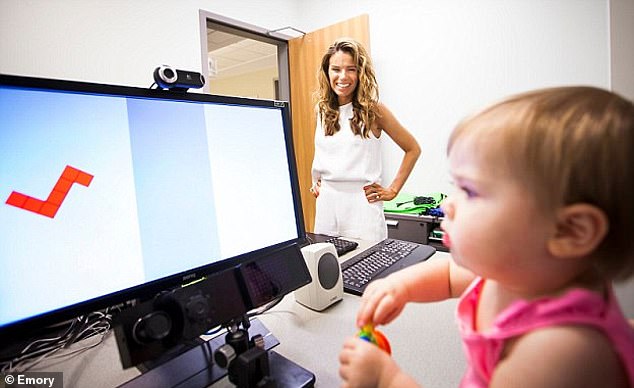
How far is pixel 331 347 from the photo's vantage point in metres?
0.60

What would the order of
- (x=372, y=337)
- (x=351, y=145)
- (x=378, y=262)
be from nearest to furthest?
(x=372, y=337)
(x=378, y=262)
(x=351, y=145)

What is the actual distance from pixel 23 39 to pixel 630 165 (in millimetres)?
2488

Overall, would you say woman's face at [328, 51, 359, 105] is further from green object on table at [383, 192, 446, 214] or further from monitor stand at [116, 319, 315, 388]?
monitor stand at [116, 319, 315, 388]

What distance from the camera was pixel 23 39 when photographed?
6.04ft

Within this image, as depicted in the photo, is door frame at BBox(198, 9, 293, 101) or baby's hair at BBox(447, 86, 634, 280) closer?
baby's hair at BBox(447, 86, 634, 280)

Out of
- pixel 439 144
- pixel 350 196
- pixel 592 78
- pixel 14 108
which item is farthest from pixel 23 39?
pixel 592 78

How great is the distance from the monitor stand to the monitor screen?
0.48 ft

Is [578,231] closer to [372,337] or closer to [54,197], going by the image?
[372,337]

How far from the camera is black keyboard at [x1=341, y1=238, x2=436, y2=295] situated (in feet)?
2.72

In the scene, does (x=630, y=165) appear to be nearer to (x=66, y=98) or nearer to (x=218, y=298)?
(x=218, y=298)

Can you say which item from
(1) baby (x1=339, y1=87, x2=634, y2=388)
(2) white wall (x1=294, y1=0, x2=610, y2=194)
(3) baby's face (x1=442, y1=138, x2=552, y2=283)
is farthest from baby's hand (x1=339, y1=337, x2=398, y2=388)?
(2) white wall (x1=294, y1=0, x2=610, y2=194)

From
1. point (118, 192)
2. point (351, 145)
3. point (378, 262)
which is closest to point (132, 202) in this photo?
point (118, 192)

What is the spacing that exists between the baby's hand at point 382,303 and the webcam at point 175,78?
0.41m

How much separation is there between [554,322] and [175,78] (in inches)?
21.7
